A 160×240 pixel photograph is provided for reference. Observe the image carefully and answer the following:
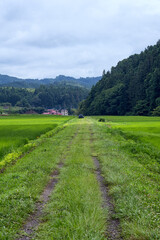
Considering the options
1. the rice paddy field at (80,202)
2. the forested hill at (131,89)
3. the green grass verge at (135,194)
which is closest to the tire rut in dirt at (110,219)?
the rice paddy field at (80,202)

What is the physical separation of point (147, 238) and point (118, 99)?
128m

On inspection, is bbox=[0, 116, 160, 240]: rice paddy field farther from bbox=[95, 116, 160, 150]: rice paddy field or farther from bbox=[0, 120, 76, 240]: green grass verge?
bbox=[95, 116, 160, 150]: rice paddy field

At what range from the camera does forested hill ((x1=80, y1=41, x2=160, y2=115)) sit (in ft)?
350

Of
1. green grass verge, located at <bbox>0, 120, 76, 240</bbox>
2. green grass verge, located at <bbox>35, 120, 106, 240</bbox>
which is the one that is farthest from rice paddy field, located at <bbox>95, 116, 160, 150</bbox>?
green grass verge, located at <bbox>35, 120, 106, 240</bbox>

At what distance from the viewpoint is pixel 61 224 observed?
5770 millimetres

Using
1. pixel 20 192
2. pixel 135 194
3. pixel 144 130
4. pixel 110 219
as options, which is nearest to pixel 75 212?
pixel 110 219

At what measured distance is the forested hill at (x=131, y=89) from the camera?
10662 centimetres

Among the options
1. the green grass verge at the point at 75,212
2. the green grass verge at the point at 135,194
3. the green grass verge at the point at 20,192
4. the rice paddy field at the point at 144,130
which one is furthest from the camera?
the rice paddy field at the point at 144,130

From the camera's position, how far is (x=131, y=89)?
4936 inches

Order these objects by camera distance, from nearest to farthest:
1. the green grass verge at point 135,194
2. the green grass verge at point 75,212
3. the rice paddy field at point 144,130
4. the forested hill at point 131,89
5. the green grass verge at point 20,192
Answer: the green grass verge at point 75,212
the green grass verge at point 135,194
the green grass verge at point 20,192
the rice paddy field at point 144,130
the forested hill at point 131,89

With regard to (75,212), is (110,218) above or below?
below

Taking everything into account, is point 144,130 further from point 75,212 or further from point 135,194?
point 75,212

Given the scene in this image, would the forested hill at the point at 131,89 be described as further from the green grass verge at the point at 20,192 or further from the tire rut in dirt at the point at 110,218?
the tire rut in dirt at the point at 110,218

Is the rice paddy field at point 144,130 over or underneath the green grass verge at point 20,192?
over
